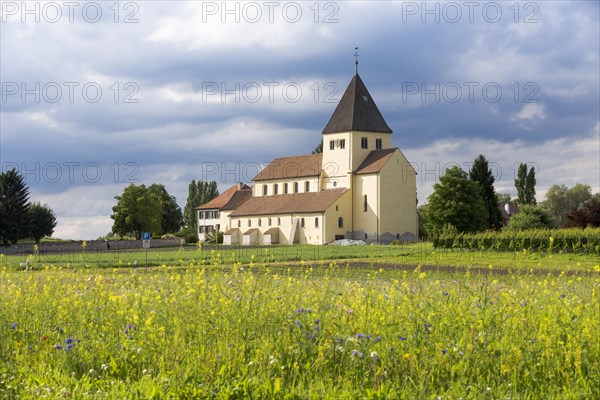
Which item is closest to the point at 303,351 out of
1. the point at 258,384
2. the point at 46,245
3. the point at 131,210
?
the point at 258,384

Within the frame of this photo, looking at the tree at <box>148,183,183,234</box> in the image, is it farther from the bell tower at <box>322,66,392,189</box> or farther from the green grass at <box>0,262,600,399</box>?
the green grass at <box>0,262,600,399</box>

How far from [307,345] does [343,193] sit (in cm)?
7334

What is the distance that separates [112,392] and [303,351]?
2.34m

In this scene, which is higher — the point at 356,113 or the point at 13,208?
the point at 356,113

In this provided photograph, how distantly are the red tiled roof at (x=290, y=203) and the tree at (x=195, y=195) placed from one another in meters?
30.5

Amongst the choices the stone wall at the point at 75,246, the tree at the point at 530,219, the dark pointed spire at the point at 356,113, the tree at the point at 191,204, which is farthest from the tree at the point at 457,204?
the tree at the point at 191,204

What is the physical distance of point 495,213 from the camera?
3354 inches

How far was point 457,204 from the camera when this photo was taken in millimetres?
76625

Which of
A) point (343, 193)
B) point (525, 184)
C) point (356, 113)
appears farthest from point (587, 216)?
point (525, 184)

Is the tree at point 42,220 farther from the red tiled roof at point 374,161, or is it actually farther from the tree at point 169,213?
the red tiled roof at point 374,161

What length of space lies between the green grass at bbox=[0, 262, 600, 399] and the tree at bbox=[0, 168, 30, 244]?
75944mm

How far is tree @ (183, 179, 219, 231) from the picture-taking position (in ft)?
411

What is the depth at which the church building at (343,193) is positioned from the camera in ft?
267

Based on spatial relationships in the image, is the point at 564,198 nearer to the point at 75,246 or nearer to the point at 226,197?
the point at 226,197
